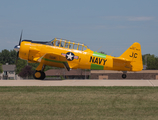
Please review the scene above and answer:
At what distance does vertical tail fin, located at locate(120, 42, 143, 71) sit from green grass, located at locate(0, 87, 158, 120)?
9.36m

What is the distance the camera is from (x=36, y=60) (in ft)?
64.6

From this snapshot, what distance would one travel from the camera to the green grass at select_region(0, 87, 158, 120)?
7.52 m

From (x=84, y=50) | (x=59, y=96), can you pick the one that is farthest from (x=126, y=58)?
(x=59, y=96)

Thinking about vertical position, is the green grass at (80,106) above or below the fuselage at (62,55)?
below

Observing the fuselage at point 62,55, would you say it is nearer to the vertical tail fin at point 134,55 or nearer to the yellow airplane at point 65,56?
the yellow airplane at point 65,56

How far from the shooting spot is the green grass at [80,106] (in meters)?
7.52

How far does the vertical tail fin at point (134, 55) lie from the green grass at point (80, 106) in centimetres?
936

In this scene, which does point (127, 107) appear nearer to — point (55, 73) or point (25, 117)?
point (25, 117)

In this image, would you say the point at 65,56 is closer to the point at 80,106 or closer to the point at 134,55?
the point at 134,55

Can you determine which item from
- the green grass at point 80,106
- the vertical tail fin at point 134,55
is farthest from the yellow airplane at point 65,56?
the green grass at point 80,106

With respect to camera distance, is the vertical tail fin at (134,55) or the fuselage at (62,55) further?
the vertical tail fin at (134,55)

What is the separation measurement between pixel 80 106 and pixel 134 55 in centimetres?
1258

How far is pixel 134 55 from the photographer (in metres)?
20.3

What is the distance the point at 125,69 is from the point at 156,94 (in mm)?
9593
